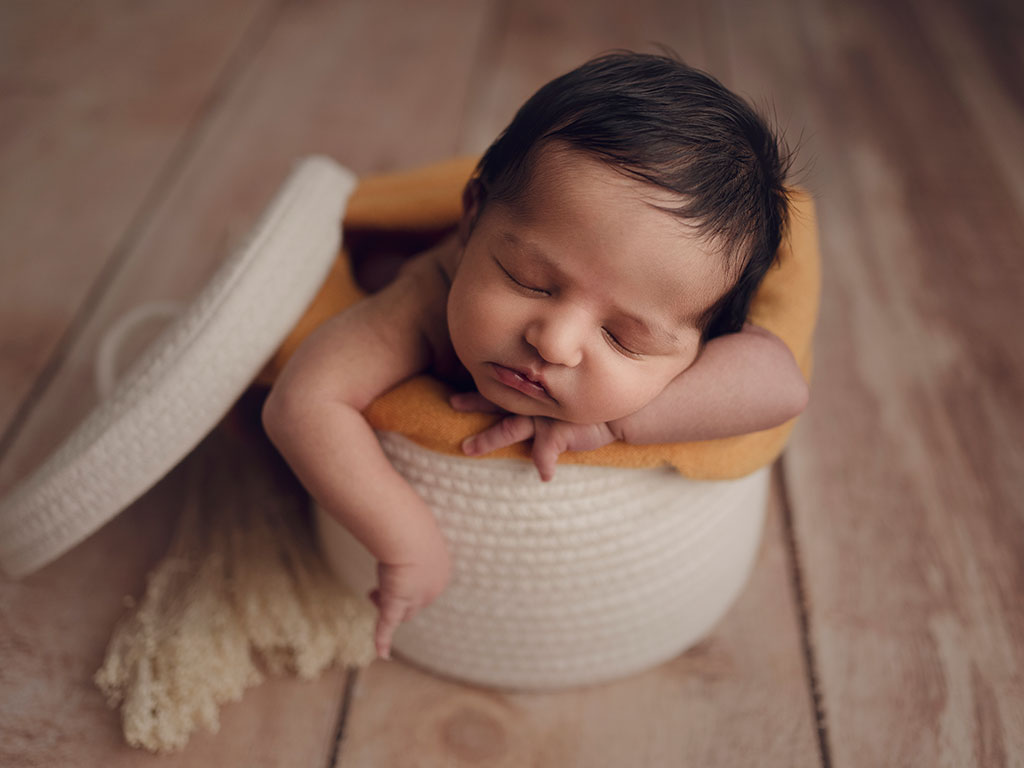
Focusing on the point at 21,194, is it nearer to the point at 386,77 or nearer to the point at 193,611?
the point at 386,77

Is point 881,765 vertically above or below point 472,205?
below

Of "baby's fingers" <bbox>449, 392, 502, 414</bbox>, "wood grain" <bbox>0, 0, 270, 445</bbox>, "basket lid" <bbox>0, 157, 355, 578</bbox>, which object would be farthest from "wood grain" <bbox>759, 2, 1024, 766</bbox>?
"wood grain" <bbox>0, 0, 270, 445</bbox>

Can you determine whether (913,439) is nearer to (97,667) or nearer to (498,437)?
(498,437)

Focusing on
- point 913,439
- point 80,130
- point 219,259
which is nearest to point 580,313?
point 913,439

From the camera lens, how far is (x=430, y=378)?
0.62 meters

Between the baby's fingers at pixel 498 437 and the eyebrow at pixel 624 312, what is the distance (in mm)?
103

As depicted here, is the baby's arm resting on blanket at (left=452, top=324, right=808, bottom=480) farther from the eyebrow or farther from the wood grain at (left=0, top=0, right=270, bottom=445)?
the wood grain at (left=0, top=0, right=270, bottom=445)

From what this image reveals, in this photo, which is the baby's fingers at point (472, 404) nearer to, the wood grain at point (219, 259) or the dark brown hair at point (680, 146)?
the dark brown hair at point (680, 146)

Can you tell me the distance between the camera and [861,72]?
1.52 m

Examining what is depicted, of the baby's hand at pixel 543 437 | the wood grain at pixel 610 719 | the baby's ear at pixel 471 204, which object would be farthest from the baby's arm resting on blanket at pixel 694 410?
the wood grain at pixel 610 719

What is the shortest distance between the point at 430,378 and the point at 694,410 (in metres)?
0.18

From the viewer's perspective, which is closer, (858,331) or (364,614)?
(364,614)

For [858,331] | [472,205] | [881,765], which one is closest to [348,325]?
[472,205]

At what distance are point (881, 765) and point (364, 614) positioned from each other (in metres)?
0.41
